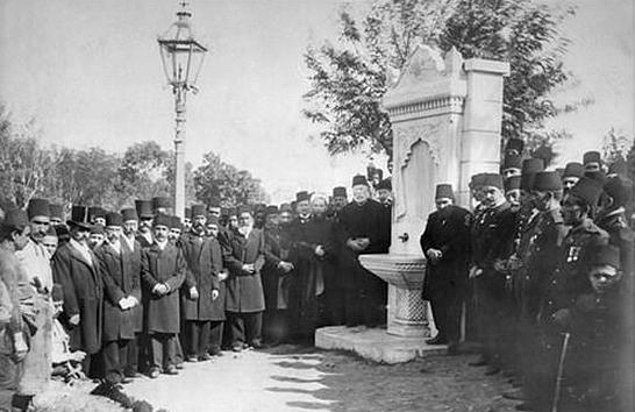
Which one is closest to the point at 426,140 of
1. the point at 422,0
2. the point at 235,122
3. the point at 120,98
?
the point at 422,0

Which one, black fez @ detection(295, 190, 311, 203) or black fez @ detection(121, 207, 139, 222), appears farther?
black fez @ detection(295, 190, 311, 203)

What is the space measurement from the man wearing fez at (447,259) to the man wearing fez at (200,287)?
1.57 m

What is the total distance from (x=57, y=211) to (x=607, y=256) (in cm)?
321

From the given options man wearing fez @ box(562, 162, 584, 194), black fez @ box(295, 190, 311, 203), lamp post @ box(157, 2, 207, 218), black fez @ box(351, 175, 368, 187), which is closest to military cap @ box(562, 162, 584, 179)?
man wearing fez @ box(562, 162, 584, 194)

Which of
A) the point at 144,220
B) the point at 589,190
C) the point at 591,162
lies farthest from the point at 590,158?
the point at 144,220

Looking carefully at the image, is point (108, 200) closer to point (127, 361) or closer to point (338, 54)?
point (127, 361)

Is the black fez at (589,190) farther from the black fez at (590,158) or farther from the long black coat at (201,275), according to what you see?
the long black coat at (201,275)

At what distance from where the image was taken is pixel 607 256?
3.41 metres

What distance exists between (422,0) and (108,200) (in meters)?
2.39

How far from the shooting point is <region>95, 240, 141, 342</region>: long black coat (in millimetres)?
5055

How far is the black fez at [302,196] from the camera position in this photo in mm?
5616

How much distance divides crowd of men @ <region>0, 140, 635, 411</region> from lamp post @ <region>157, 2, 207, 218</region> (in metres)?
0.76

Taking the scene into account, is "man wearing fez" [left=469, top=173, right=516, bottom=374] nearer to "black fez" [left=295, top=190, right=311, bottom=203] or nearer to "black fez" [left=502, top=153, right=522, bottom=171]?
"black fez" [left=502, top=153, right=522, bottom=171]

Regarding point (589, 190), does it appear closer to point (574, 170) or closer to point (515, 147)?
point (574, 170)
